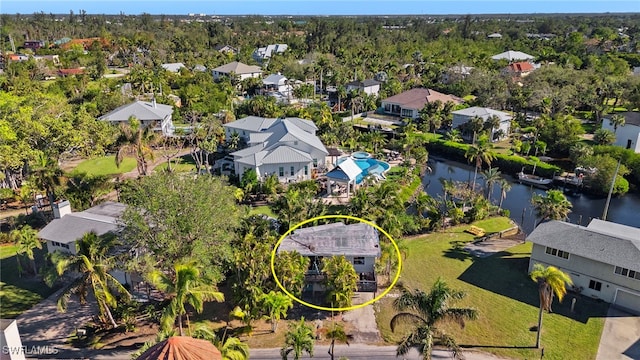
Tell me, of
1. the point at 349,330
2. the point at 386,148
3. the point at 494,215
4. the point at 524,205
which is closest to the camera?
the point at 349,330

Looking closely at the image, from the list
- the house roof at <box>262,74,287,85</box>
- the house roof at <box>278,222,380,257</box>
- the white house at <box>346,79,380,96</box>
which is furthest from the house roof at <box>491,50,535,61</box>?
the house roof at <box>278,222,380,257</box>

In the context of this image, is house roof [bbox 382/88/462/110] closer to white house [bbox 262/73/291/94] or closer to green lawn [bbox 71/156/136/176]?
white house [bbox 262/73/291/94]

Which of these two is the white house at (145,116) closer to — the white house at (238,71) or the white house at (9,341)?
the white house at (238,71)

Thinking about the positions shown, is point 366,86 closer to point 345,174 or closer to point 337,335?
point 345,174

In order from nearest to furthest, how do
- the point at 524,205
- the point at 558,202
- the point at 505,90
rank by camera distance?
1. the point at 558,202
2. the point at 524,205
3. the point at 505,90

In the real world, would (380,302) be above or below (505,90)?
below

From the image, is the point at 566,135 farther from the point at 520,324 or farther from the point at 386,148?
the point at 520,324

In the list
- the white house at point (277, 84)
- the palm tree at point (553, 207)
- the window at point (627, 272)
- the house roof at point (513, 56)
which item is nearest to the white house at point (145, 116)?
the white house at point (277, 84)

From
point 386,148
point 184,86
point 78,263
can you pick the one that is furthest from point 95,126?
point 184,86
